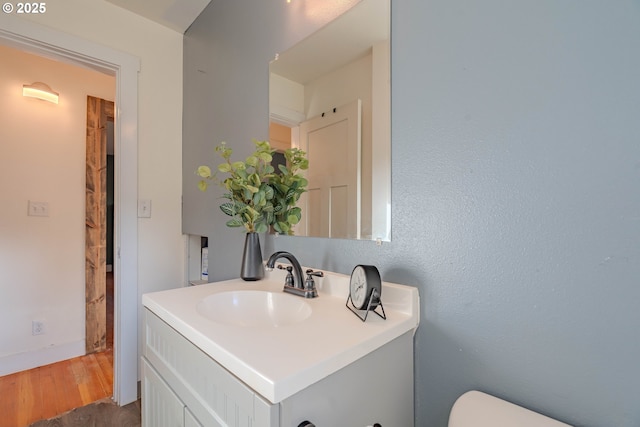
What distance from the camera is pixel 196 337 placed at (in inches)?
26.8

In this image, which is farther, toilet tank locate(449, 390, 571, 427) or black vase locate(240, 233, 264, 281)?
black vase locate(240, 233, 264, 281)

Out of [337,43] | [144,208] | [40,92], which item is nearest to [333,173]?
[337,43]

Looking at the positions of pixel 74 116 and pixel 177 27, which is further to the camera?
pixel 74 116

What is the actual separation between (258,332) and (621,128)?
2.76ft

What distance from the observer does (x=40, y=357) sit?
2.10 metres

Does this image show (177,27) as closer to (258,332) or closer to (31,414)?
(258,332)

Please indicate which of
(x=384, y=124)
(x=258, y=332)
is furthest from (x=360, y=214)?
(x=258, y=332)

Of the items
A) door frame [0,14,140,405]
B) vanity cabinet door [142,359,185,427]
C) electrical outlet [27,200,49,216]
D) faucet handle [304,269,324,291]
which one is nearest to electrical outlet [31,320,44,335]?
electrical outlet [27,200,49,216]

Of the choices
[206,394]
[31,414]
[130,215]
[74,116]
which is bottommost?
[31,414]

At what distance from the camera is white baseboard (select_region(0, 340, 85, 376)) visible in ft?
6.47

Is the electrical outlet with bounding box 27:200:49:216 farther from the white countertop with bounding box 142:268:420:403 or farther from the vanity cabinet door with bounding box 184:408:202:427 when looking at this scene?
the vanity cabinet door with bounding box 184:408:202:427

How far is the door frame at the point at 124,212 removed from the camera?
1.70 metres

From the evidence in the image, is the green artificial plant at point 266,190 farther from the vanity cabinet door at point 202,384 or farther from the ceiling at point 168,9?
the ceiling at point 168,9

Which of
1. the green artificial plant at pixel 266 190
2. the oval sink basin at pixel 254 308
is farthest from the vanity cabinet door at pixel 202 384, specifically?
the green artificial plant at pixel 266 190
